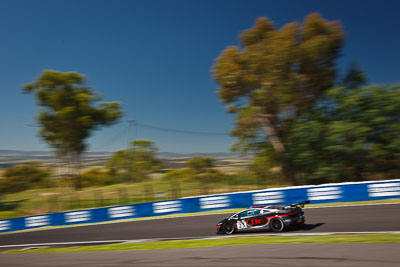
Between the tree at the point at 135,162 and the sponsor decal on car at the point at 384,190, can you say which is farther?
the tree at the point at 135,162

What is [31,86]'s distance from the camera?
148ft

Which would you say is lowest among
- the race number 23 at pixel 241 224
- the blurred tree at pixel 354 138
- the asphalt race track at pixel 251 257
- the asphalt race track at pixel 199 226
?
the asphalt race track at pixel 199 226

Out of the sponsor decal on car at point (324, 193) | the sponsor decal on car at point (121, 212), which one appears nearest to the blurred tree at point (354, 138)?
the sponsor decal on car at point (324, 193)

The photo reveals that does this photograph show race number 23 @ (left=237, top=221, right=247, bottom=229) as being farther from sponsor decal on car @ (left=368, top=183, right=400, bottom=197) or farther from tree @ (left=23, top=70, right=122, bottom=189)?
tree @ (left=23, top=70, right=122, bottom=189)

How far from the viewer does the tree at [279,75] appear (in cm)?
2984

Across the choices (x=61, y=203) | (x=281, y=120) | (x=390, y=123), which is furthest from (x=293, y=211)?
(x=61, y=203)

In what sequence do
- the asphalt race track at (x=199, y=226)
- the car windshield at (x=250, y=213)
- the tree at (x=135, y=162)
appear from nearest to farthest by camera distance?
the asphalt race track at (x=199, y=226) < the car windshield at (x=250, y=213) < the tree at (x=135, y=162)

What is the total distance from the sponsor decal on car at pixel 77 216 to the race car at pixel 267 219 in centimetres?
1328

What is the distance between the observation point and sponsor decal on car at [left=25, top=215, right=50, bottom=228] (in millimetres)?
23875

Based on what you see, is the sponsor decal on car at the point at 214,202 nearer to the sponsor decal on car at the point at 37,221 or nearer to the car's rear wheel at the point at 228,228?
the car's rear wheel at the point at 228,228

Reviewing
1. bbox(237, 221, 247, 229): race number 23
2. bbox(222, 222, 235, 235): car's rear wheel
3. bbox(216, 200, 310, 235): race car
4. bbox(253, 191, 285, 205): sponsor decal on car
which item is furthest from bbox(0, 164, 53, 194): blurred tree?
bbox(237, 221, 247, 229): race number 23

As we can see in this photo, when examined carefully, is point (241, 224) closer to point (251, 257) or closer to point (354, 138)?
point (251, 257)

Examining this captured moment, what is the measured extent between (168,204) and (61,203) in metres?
17.2

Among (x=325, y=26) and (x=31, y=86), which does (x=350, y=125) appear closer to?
(x=325, y=26)
